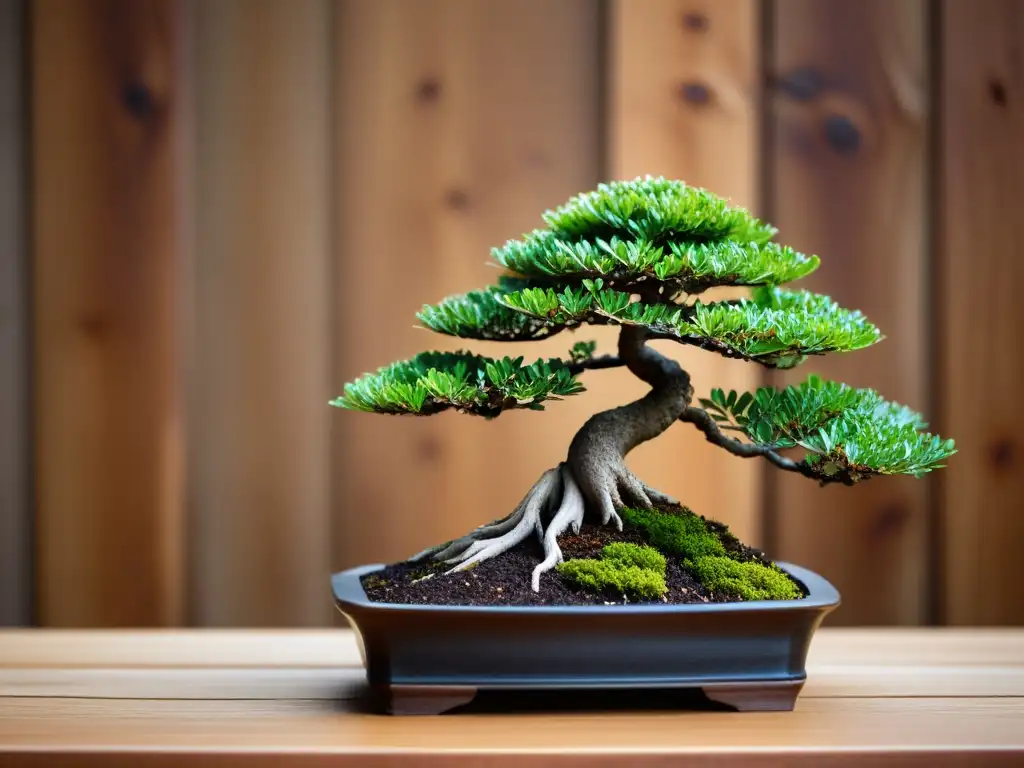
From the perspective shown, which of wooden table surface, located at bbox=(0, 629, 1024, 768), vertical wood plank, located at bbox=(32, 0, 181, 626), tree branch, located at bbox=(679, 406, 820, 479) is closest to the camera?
wooden table surface, located at bbox=(0, 629, 1024, 768)

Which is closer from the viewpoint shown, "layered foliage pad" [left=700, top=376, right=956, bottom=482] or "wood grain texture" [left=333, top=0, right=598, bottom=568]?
"layered foliage pad" [left=700, top=376, right=956, bottom=482]

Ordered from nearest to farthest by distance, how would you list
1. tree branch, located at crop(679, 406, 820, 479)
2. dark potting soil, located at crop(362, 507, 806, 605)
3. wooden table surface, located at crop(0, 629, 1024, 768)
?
wooden table surface, located at crop(0, 629, 1024, 768) → dark potting soil, located at crop(362, 507, 806, 605) → tree branch, located at crop(679, 406, 820, 479)

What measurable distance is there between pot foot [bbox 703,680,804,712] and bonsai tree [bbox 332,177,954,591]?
0.64ft

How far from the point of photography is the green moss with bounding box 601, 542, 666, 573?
91 cm

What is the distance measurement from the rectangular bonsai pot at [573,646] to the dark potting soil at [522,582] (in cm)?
2

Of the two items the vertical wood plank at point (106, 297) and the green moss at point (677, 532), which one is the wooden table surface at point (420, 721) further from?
the vertical wood plank at point (106, 297)

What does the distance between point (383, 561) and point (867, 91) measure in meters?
1.11

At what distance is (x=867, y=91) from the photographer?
1554mm

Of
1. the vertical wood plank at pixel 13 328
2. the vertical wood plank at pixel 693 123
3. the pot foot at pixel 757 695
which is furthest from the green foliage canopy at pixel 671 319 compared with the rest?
the vertical wood plank at pixel 13 328

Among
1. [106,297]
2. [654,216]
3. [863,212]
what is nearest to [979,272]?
[863,212]

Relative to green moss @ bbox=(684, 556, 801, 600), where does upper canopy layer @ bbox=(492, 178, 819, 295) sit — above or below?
above

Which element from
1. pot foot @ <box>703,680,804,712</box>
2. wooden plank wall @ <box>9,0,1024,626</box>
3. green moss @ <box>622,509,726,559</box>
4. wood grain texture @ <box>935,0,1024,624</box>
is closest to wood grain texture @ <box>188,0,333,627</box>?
wooden plank wall @ <box>9,0,1024,626</box>

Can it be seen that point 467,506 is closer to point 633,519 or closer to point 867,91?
point 633,519

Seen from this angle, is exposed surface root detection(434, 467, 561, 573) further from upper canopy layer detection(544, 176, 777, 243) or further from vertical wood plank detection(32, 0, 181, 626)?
vertical wood plank detection(32, 0, 181, 626)
